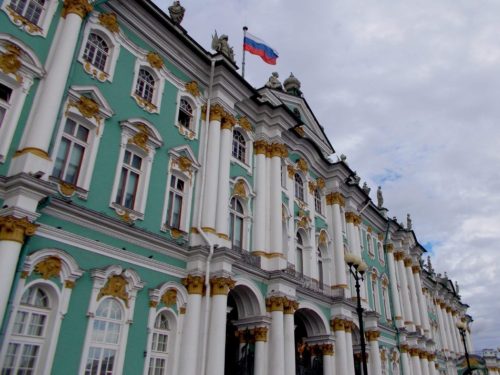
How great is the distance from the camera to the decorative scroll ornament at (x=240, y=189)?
2142cm

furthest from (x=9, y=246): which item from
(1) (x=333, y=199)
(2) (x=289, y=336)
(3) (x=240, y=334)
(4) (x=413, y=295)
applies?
(4) (x=413, y=295)

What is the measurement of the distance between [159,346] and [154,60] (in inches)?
434

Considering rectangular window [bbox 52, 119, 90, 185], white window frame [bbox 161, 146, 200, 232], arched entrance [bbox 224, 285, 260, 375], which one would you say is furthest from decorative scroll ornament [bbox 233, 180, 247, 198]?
rectangular window [bbox 52, 119, 90, 185]

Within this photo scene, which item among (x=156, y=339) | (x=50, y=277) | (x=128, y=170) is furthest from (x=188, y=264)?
(x=50, y=277)

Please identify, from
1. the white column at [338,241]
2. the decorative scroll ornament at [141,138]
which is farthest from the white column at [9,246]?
the white column at [338,241]

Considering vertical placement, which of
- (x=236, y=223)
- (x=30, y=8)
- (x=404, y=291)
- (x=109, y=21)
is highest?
(x=109, y=21)

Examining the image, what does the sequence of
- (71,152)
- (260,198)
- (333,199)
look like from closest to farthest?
(71,152), (260,198), (333,199)

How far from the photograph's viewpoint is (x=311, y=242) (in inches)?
1016

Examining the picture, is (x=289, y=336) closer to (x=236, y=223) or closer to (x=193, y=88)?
(x=236, y=223)

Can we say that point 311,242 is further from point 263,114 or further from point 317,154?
point 263,114

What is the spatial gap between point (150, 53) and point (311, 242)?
13449mm

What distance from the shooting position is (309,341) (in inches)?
974

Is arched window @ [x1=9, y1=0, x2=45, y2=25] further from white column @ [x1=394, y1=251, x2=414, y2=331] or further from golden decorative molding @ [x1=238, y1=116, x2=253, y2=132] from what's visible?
white column @ [x1=394, y1=251, x2=414, y2=331]

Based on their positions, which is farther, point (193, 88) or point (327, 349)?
point (327, 349)
